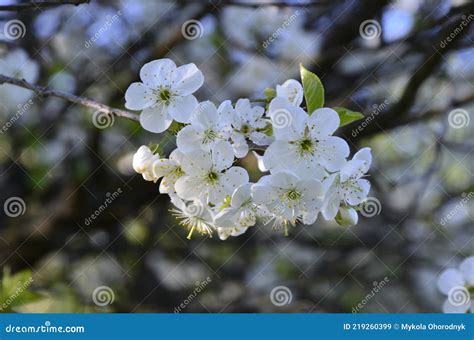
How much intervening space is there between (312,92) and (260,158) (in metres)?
0.16

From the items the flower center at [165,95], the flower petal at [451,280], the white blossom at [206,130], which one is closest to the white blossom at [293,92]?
the white blossom at [206,130]

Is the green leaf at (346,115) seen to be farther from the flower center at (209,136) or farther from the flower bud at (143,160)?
the flower bud at (143,160)

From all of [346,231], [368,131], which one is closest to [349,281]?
[346,231]

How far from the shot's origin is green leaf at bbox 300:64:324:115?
1.07m

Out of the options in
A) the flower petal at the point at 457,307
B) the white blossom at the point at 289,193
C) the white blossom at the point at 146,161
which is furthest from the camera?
the flower petal at the point at 457,307

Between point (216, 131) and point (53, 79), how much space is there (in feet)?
4.03

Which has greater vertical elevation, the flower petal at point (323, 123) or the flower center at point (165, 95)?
the flower petal at point (323, 123)

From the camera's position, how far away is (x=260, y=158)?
113cm

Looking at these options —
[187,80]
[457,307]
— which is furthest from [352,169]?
[457,307]

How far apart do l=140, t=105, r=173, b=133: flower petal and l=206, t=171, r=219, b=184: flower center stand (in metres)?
0.13

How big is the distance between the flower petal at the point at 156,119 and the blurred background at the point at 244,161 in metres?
0.87

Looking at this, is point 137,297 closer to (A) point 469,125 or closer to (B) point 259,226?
(B) point 259,226

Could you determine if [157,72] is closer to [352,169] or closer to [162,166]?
[162,166]

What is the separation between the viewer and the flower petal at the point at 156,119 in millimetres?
1118
